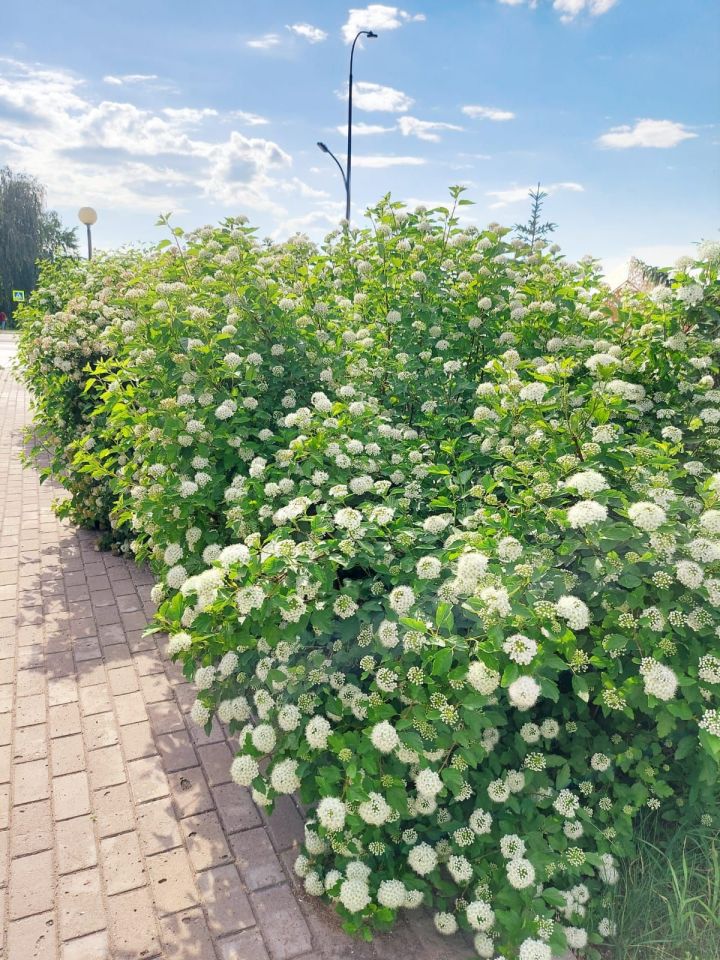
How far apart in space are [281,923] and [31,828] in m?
1.25

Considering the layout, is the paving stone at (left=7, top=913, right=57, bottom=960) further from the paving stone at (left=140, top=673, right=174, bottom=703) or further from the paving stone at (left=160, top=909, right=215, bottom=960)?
the paving stone at (left=140, top=673, right=174, bottom=703)

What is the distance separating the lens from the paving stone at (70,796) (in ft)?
9.70

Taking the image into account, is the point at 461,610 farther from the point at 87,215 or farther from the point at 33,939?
the point at 87,215

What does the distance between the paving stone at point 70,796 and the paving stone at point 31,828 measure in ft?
0.14

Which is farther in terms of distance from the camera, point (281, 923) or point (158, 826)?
point (158, 826)

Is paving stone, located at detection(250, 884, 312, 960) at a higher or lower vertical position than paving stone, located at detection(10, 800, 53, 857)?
higher

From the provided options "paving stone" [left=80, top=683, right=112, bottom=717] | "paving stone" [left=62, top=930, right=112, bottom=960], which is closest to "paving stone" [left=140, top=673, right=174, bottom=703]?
"paving stone" [left=80, top=683, right=112, bottom=717]

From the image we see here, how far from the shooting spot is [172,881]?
263cm

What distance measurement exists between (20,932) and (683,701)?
2.59 metres

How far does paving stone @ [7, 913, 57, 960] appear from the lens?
7.69ft

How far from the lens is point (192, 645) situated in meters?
2.48

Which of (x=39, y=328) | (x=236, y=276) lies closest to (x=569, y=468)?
(x=236, y=276)

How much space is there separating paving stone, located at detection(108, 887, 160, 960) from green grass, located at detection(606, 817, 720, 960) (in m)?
1.72

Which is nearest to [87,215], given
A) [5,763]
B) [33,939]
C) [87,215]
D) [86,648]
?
[87,215]
